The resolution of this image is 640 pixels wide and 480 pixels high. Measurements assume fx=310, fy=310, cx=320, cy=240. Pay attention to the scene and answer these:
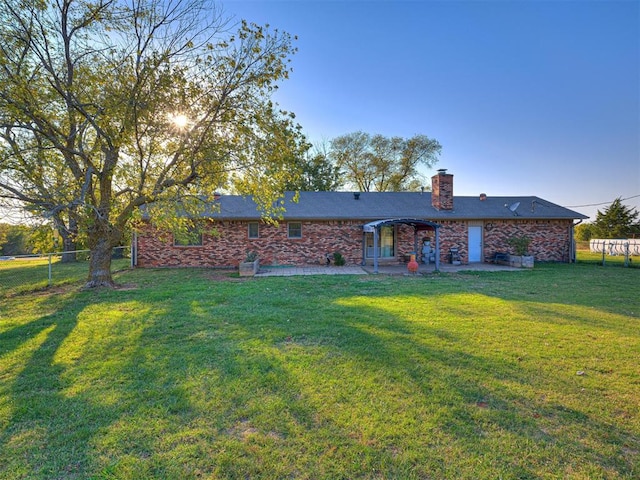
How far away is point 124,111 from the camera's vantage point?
7.29m

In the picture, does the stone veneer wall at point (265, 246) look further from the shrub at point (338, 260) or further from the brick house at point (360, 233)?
the shrub at point (338, 260)

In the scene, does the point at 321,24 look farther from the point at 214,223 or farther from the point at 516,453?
the point at 516,453

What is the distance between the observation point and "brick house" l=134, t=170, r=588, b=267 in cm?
1413

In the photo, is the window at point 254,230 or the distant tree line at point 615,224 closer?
the window at point 254,230

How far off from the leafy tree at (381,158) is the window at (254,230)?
17.6 metres

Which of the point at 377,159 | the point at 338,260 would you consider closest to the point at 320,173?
the point at 377,159

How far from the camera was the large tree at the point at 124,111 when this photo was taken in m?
7.31

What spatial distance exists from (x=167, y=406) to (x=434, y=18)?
42.1 feet

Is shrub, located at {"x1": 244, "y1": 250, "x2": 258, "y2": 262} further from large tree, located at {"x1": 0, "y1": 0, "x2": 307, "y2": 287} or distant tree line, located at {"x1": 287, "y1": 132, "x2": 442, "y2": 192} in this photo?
distant tree line, located at {"x1": 287, "y1": 132, "x2": 442, "y2": 192}

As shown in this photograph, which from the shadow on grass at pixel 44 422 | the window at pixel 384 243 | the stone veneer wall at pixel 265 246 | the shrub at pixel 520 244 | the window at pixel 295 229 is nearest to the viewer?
the shadow on grass at pixel 44 422

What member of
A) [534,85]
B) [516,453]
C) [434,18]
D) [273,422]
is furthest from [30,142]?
[534,85]

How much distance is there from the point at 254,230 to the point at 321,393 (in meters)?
11.9

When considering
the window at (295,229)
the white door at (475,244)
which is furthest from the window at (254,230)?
the white door at (475,244)

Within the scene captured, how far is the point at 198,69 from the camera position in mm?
8250
